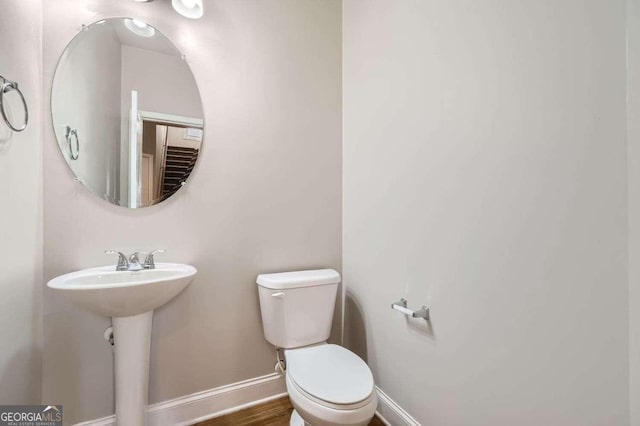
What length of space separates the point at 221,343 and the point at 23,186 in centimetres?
115

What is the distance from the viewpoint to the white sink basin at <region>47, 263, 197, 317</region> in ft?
3.22

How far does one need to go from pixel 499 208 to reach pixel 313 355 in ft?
3.46

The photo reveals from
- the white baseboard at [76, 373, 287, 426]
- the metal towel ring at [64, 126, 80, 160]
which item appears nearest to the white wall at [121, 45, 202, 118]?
the metal towel ring at [64, 126, 80, 160]

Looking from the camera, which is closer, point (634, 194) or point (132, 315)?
point (634, 194)

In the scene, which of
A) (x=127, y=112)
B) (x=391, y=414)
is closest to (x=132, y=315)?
(x=127, y=112)

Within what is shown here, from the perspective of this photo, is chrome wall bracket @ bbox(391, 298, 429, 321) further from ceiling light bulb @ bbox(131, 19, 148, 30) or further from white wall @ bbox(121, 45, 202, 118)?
ceiling light bulb @ bbox(131, 19, 148, 30)

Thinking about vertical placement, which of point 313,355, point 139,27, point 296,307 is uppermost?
point 139,27

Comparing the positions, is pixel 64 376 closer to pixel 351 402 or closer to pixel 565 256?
pixel 351 402

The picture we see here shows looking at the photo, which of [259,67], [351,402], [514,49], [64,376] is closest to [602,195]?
[514,49]

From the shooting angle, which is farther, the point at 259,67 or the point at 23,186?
the point at 259,67

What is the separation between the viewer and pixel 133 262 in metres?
1.29

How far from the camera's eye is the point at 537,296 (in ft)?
2.79

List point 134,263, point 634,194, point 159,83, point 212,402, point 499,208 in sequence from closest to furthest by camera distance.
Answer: point 634,194 → point 499,208 → point 134,263 → point 159,83 → point 212,402

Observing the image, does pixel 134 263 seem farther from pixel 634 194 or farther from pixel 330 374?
pixel 634 194
